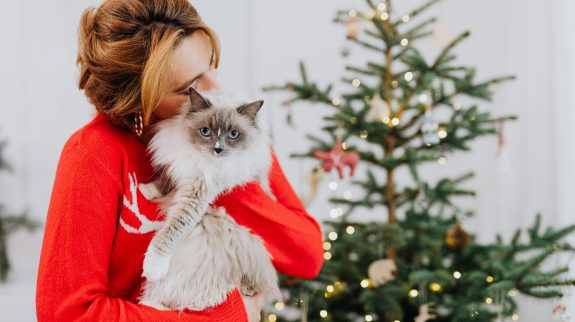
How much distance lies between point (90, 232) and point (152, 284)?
21cm

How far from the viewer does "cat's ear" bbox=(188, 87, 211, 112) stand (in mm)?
1202

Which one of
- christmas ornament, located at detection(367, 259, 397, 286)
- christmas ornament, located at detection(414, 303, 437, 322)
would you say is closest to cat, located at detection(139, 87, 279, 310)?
christmas ornament, located at detection(367, 259, 397, 286)

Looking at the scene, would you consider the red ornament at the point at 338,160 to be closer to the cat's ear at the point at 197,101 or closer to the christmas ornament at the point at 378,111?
the christmas ornament at the point at 378,111

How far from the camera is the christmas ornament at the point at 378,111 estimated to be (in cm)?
202

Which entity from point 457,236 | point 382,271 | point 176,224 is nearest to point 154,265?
point 176,224

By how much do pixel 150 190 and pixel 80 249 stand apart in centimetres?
26

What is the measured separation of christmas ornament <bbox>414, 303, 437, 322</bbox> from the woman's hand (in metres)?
0.92

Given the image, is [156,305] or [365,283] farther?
[365,283]

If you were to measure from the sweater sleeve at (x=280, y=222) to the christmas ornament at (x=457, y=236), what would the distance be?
844mm

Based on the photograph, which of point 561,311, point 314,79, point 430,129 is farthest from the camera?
point 314,79

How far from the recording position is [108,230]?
109cm

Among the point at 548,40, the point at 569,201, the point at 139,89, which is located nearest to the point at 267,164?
the point at 139,89

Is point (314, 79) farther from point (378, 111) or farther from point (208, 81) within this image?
point (208, 81)

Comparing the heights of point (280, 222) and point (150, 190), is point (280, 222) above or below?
below
